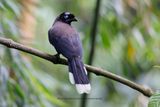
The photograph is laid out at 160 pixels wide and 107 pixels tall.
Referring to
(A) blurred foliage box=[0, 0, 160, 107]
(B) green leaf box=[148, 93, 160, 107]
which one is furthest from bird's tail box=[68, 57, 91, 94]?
(B) green leaf box=[148, 93, 160, 107]

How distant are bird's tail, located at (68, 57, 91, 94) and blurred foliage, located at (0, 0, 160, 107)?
11 centimetres

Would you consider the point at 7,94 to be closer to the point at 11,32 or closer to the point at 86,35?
the point at 11,32

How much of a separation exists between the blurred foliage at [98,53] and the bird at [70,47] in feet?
0.43

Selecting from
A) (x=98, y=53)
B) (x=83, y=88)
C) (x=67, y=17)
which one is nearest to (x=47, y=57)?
(x=83, y=88)

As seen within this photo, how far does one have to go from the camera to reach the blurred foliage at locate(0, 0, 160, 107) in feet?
10.5

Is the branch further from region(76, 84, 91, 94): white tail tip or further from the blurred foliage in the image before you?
the blurred foliage

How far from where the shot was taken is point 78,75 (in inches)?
103

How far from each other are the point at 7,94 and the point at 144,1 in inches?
50.3

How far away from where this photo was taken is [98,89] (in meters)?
5.85

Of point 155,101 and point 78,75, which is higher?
point 78,75

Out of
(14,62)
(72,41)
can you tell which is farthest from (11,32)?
(72,41)

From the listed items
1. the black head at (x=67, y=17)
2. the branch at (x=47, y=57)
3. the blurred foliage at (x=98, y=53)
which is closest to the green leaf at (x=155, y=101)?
the blurred foliage at (x=98, y=53)

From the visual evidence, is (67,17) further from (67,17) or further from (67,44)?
(67,44)

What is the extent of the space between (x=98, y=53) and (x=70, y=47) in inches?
112
